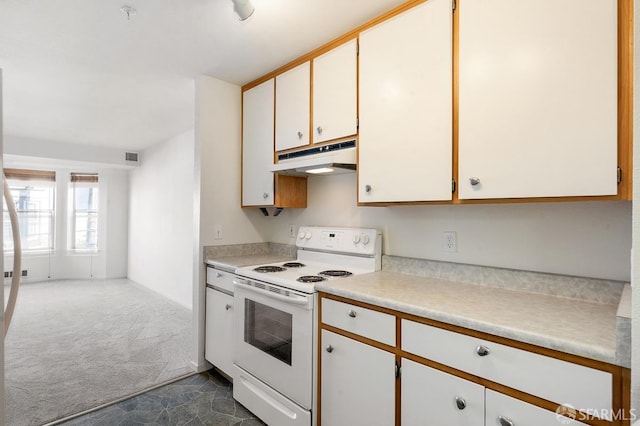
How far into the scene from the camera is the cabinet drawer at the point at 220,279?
2.45m

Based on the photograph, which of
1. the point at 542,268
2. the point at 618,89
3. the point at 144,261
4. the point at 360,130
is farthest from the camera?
the point at 144,261

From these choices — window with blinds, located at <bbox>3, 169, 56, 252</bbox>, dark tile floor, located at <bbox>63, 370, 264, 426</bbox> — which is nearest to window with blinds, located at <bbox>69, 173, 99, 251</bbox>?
window with blinds, located at <bbox>3, 169, 56, 252</bbox>

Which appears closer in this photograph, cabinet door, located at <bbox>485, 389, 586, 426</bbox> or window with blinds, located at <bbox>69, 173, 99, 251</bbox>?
cabinet door, located at <bbox>485, 389, 586, 426</bbox>

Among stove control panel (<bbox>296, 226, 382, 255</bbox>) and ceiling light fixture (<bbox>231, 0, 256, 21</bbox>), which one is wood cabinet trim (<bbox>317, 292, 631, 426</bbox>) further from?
ceiling light fixture (<bbox>231, 0, 256, 21</bbox>)

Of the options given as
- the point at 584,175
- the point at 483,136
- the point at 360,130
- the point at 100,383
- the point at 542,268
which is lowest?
the point at 100,383

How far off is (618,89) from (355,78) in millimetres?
1255

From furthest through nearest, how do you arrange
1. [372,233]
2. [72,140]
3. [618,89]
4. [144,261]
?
[144,261] → [72,140] → [372,233] → [618,89]

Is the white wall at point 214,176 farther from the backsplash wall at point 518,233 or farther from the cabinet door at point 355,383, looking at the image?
the cabinet door at point 355,383

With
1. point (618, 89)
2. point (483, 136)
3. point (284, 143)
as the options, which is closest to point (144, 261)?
point (284, 143)

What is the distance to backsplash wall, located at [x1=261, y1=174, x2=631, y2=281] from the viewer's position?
4.62 feet

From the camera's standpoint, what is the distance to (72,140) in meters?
5.07

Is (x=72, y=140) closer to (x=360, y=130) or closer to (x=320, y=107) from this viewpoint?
(x=320, y=107)

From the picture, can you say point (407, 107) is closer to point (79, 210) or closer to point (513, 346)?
point (513, 346)

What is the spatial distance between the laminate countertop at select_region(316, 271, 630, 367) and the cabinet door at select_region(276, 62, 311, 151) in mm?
1131
